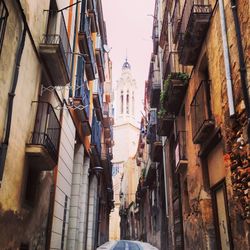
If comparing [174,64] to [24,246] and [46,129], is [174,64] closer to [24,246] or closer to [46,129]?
[46,129]

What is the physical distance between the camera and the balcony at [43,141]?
26.7 ft

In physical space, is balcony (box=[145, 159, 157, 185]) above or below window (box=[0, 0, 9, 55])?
above

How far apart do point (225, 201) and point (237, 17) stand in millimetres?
4220

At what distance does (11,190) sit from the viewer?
24.0 ft

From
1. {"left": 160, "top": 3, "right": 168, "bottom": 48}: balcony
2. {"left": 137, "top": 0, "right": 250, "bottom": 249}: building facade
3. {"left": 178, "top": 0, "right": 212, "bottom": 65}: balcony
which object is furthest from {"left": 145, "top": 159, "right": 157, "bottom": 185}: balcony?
{"left": 178, "top": 0, "right": 212, "bottom": 65}: balcony

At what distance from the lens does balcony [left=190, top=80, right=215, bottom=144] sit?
29.7ft

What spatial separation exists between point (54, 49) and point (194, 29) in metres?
3.85

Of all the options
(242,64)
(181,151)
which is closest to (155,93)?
(181,151)

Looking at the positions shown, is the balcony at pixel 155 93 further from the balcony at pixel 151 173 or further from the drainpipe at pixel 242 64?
the drainpipe at pixel 242 64

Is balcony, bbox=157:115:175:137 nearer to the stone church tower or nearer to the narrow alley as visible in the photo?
the narrow alley

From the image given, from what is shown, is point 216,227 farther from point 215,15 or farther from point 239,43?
point 215,15

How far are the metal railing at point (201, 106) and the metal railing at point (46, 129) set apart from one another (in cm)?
389

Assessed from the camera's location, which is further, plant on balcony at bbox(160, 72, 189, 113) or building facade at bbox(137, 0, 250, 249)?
plant on balcony at bbox(160, 72, 189, 113)

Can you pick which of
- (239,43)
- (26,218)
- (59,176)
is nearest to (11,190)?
(26,218)
